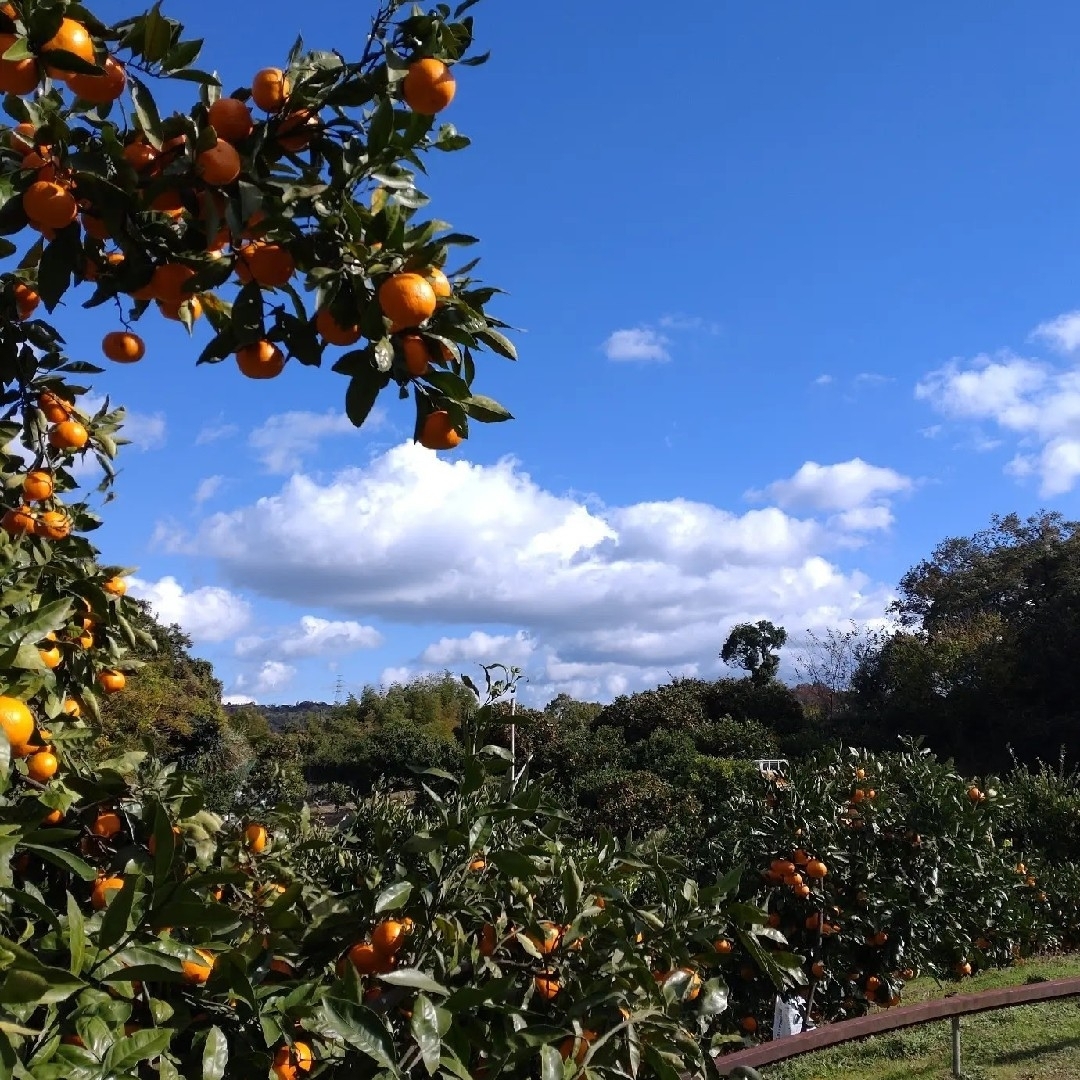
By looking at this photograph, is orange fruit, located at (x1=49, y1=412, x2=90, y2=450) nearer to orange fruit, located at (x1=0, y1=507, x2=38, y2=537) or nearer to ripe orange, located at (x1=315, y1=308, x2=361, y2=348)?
orange fruit, located at (x1=0, y1=507, x2=38, y2=537)

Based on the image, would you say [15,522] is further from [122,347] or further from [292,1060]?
[292,1060]

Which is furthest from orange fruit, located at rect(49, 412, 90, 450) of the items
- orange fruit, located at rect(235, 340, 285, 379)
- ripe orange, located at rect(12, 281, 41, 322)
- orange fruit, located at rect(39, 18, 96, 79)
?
orange fruit, located at rect(39, 18, 96, 79)

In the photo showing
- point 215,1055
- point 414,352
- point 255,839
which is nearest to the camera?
point 215,1055

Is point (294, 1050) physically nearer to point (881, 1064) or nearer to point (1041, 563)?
point (881, 1064)

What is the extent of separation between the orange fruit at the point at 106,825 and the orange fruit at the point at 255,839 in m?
0.25

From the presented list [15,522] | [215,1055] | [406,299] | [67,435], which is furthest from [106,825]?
[406,299]

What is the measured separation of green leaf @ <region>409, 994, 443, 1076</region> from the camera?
104cm

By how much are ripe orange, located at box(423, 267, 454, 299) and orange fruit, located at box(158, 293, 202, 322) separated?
42 cm

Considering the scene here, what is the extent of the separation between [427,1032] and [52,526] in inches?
63.3

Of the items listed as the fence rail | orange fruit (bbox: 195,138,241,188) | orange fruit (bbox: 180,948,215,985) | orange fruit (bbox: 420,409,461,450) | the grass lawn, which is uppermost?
orange fruit (bbox: 195,138,241,188)

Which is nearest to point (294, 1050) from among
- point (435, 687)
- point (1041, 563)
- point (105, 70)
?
point (105, 70)

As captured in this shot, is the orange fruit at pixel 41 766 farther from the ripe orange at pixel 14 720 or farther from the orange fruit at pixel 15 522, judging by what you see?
the ripe orange at pixel 14 720

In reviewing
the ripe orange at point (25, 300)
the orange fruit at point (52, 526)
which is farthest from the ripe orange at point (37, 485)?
the ripe orange at point (25, 300)

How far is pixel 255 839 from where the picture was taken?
1949 mm
